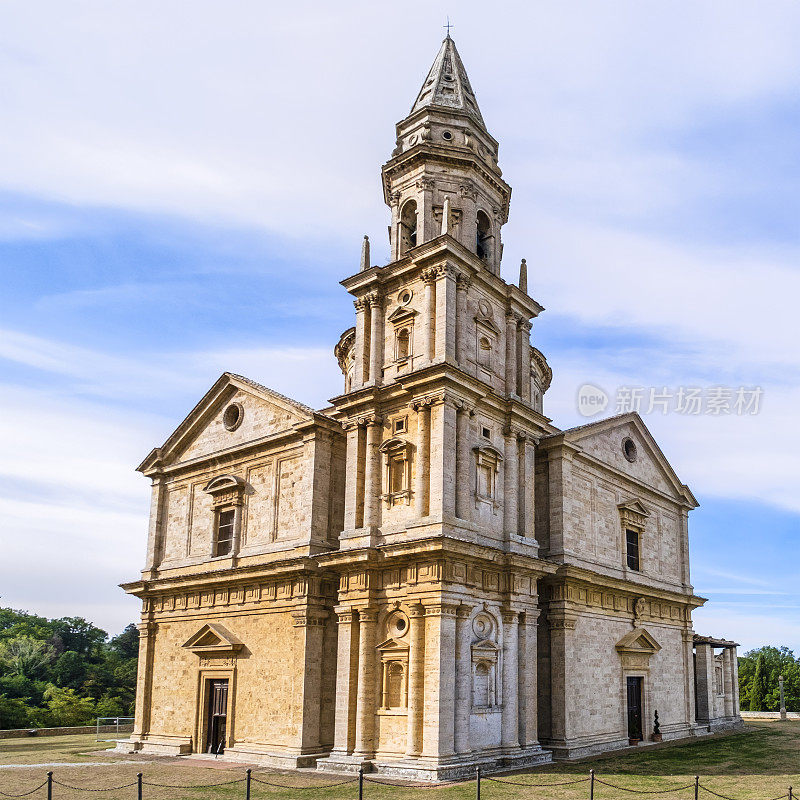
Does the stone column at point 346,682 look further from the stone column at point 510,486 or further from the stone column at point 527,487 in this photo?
the stone column at point 527,487

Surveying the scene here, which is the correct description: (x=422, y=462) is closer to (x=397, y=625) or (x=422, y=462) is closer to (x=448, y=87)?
(x=397, y=625)

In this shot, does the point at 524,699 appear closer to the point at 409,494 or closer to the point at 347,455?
the point at 409,494

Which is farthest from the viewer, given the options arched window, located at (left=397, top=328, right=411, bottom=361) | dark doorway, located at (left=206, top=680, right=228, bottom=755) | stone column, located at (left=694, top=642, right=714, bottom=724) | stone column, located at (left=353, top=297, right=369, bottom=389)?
stone column, located at (left=694, top=642, right=714, bottom=724)

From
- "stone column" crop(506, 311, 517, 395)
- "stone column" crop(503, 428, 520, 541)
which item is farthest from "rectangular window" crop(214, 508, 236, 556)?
"stone column" crop(506, 311, 517, 395)

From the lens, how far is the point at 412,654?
78.3 feet

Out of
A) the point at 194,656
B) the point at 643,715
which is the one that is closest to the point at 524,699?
the point at 643,715

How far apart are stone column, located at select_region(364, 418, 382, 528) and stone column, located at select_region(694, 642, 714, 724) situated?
22.7 metres

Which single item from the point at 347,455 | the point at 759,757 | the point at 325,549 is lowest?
the point at 759,757

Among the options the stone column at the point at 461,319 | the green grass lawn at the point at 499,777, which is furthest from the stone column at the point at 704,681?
the stone column at the point at 461,319

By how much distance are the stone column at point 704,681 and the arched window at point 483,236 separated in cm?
2390

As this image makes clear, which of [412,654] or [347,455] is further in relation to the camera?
[347,455]

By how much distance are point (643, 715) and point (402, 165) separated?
23.0 meters

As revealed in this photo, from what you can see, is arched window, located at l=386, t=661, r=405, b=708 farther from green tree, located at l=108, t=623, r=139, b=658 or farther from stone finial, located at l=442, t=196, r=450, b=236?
green tree, located at l=108, t=623, r=139, b=658

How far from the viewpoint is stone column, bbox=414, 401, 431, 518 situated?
25062mm
